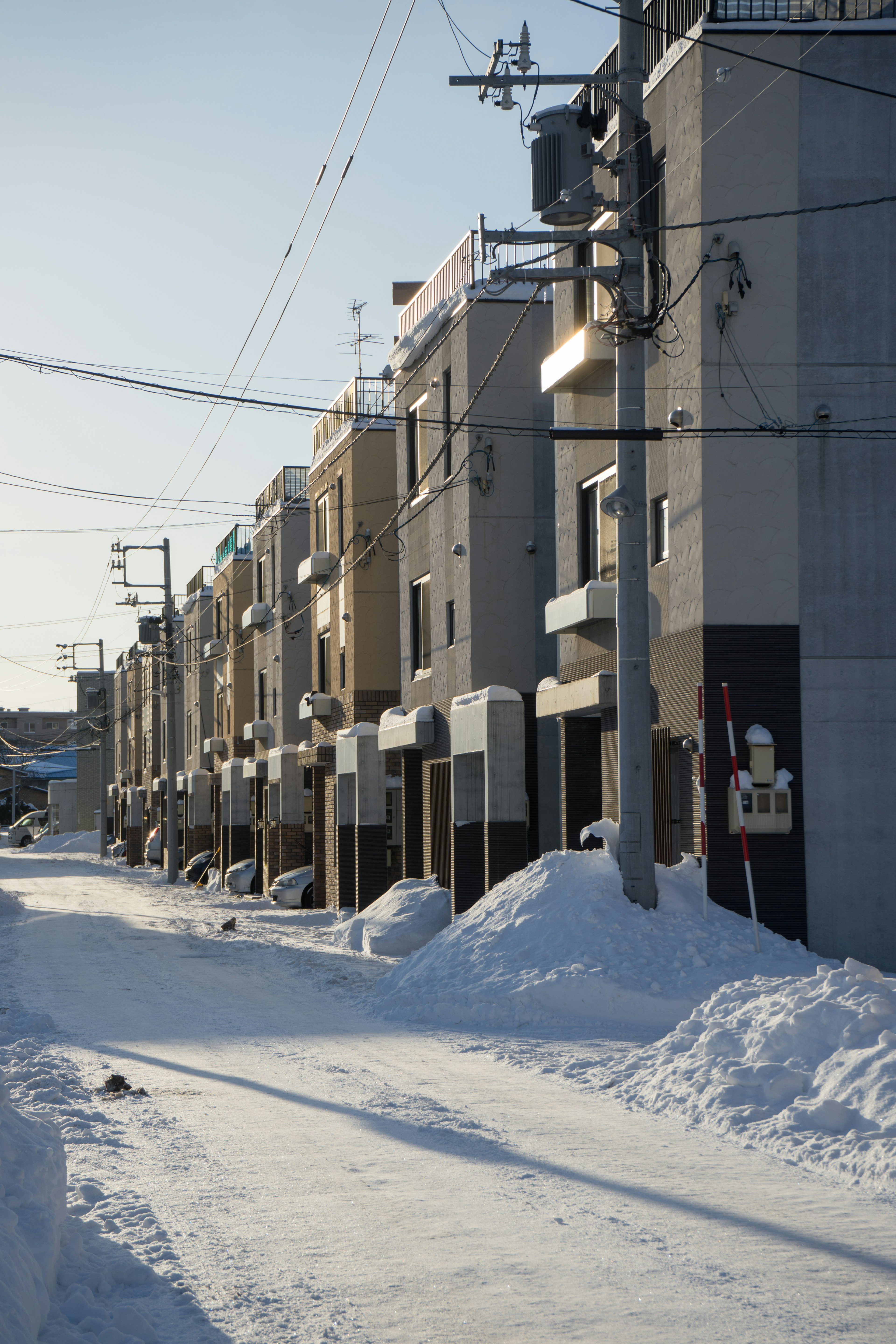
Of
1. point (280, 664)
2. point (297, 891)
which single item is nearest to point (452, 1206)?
point (297, 891)

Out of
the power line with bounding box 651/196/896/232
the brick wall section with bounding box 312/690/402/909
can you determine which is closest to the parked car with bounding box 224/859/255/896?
the brick wall section with bounding box 312/690/402/909

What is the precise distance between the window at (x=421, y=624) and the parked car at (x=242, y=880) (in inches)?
621

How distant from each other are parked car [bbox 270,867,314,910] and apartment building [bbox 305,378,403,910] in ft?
2.01

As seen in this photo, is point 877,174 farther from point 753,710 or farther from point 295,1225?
point 295,1225

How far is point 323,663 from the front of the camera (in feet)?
120

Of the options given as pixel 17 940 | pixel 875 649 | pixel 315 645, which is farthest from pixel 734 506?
pixel 315 645

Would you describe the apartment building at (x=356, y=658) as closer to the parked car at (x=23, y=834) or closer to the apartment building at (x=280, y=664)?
the apartment building at (x=280, y=664)

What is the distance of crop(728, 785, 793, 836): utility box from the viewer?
15828 millimetres

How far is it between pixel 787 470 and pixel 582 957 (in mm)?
6430

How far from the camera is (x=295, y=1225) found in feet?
22.0

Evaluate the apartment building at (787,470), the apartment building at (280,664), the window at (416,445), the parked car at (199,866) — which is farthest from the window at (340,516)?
the parked car at (199,866)

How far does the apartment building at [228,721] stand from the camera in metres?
45.8

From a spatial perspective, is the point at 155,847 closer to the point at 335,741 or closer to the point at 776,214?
the point at 335,741

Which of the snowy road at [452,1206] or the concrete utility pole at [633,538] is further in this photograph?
the concrete utility pole at [633,538]
